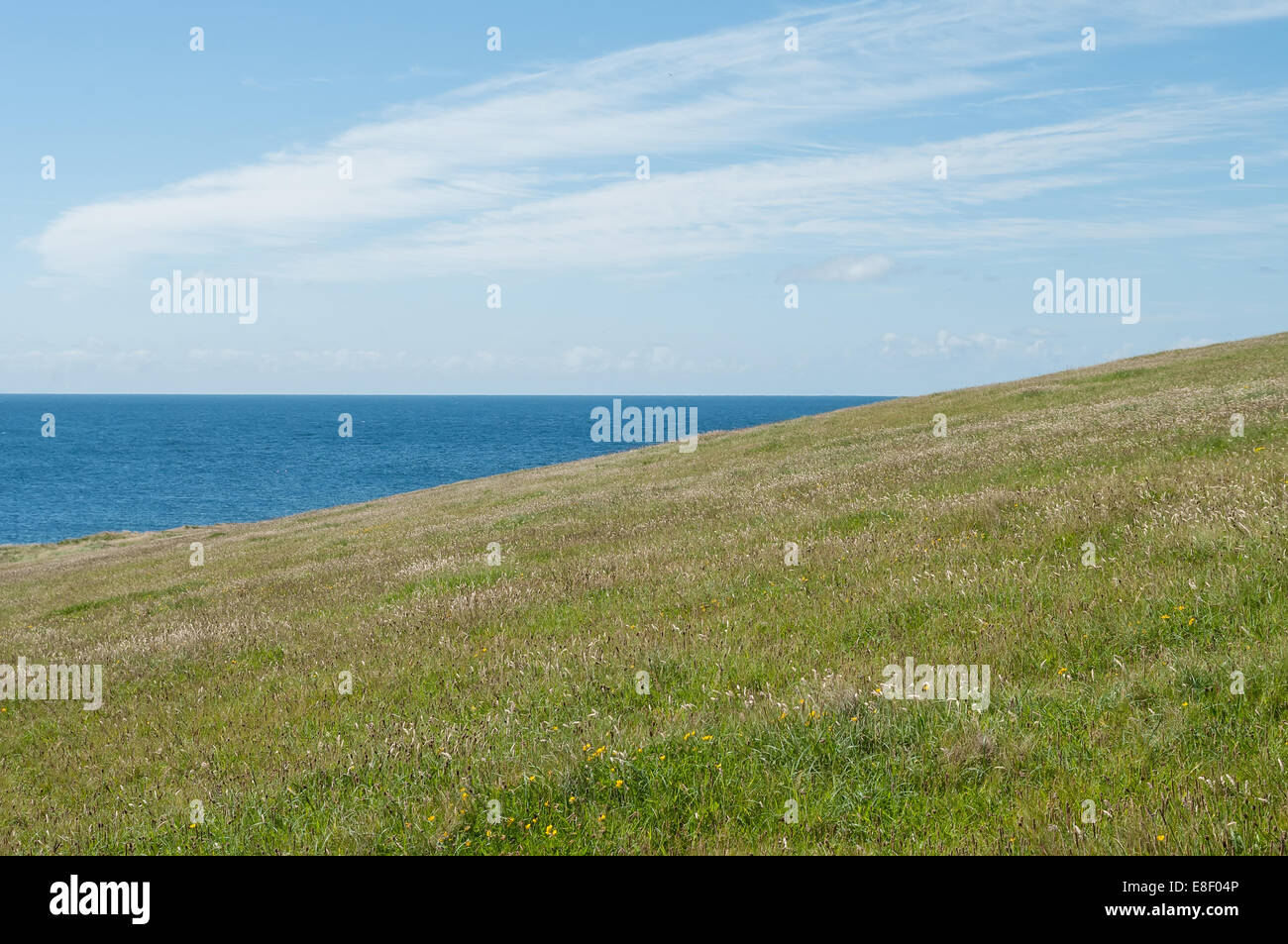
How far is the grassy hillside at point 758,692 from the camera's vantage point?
183 inches

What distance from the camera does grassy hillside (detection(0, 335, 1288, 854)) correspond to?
4.64m

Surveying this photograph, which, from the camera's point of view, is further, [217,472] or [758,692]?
[217,472]

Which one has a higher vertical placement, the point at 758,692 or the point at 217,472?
the point at 217,472

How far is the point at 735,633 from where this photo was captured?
311 inches

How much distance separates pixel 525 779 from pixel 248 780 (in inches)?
101

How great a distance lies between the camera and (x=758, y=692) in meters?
6.29

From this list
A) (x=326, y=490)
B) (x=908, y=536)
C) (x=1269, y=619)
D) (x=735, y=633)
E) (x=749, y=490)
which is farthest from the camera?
(x=326, y=490)

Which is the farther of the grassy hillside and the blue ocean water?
the blue ocean water

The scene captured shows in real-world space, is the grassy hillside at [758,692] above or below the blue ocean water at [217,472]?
below
